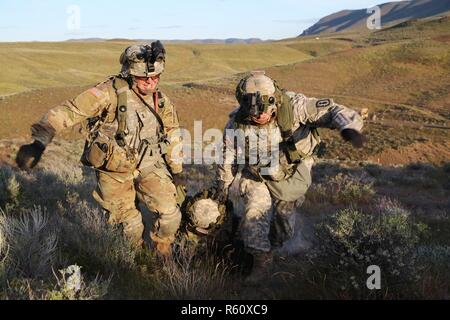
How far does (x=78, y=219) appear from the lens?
16.1ft

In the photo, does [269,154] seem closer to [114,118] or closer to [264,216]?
[264,216]

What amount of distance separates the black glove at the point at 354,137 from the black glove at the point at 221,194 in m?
1.40

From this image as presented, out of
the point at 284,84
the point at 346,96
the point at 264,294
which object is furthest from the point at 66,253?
the point at 284,84

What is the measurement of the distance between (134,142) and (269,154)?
1303 millimetres

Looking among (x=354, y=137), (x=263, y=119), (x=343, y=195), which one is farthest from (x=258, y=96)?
(x=343, y=195)

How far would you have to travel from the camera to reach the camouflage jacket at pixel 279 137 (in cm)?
425

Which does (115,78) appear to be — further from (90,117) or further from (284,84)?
(284,84)

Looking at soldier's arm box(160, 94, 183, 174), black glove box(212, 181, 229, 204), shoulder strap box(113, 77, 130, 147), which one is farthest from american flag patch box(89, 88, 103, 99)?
black glove box(212, 181, 229, 204)

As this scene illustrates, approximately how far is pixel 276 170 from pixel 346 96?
27.5 m

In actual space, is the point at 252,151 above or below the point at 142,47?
below

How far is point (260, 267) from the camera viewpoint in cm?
421

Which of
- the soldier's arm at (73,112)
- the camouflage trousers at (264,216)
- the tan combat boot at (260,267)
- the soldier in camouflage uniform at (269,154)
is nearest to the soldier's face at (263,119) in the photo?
the soldier in camouflage uniform at (269,154)

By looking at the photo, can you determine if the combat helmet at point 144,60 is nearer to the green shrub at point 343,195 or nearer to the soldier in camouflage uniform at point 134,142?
the soldier in camouflage uniform at point 134,142

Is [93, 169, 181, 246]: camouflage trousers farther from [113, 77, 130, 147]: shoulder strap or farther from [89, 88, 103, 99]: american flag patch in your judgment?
[89, 88, 103, 99]: american flag patch
